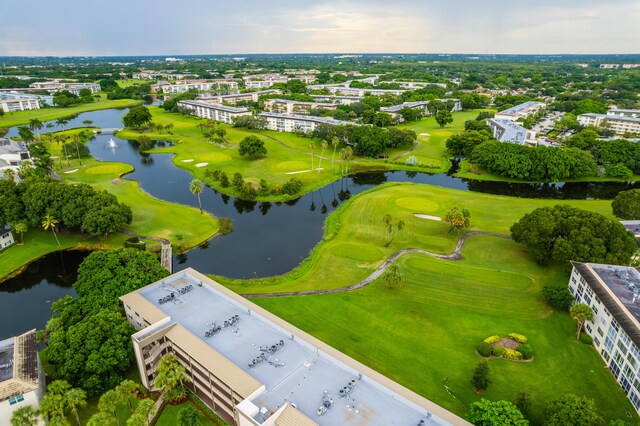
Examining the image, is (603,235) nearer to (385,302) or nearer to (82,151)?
(385,302)

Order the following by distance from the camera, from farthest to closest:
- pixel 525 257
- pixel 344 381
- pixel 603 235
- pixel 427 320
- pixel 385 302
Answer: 1. pixel 525 257
2. pixel 603 235
3. pixel 385 302
4. pixel 427 320
5. pixel 344 381

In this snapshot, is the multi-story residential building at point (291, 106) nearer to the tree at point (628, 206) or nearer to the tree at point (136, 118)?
the tree at point (136, 118)

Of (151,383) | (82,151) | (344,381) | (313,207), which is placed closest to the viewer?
(344,381)

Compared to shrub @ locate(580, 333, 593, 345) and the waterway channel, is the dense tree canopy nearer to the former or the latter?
shrub @ locate(580, 333, 593, 345)

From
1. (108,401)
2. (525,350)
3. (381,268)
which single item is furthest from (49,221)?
(525,350)

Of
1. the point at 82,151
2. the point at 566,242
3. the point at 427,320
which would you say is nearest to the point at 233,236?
the point at 427,320

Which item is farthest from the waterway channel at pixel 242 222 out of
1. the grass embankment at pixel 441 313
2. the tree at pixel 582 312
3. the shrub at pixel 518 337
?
the tree at pixel 582 312

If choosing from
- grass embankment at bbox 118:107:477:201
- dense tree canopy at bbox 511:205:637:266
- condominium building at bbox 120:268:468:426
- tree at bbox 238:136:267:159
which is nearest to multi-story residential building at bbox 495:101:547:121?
grass embankment at bbox 118:107:477:201
